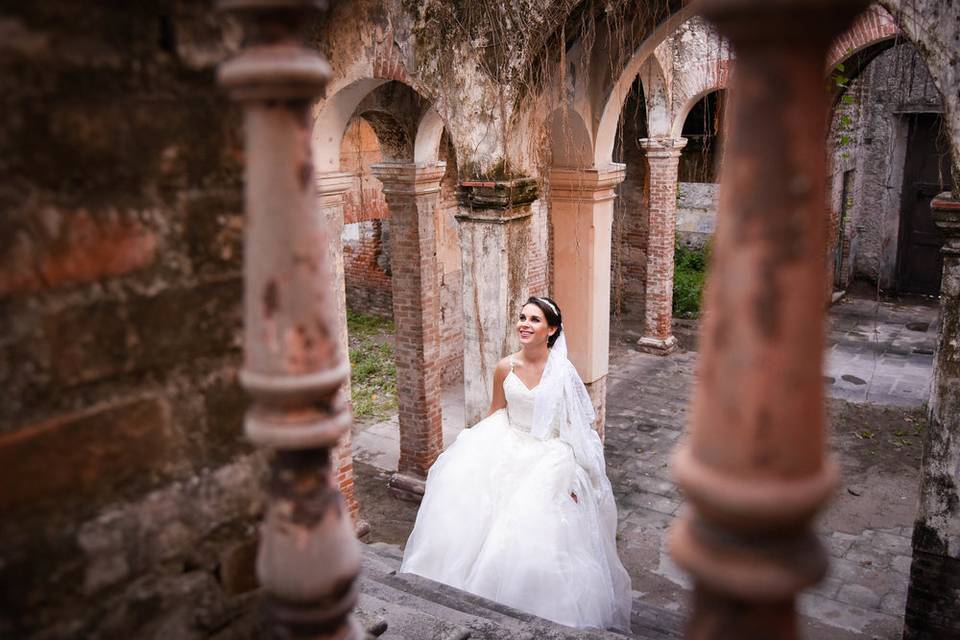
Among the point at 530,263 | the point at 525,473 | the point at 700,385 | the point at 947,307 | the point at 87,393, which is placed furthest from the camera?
the point at 530,263

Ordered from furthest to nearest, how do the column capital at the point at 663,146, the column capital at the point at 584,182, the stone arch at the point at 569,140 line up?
the column capital at the point at 663,146, the column capital at the point at 584,182, the stone arch at the point at 569,140

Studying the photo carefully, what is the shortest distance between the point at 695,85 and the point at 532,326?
669 cm

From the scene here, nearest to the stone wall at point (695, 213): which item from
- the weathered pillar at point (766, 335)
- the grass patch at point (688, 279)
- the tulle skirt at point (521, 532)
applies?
the grass patch at point (688, 279)

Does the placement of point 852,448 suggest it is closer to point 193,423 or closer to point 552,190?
point 552,190

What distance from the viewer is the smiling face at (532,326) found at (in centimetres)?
516

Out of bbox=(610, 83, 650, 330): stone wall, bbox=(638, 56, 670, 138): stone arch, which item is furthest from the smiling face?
bbox=(610, 83, 650, 330): stone wall

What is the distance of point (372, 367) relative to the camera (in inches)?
440

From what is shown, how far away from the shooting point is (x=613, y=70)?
6.51 m

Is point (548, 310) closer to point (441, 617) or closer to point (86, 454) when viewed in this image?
point (441, 617)

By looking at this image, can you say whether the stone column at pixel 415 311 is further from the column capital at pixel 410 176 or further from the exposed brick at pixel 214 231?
the exposed brick at pixel 214 231

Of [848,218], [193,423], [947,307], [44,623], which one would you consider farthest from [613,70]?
[848,218]

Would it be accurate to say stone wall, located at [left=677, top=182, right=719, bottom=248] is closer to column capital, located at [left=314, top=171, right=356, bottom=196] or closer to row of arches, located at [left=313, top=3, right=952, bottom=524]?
row of arches, located at [left=313, top=3, right=952, bottom=524]

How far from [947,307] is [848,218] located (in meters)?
11.2

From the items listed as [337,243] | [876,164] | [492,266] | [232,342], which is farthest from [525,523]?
[876,164]
